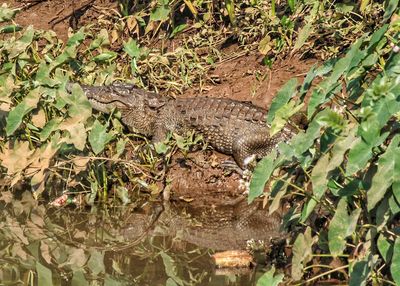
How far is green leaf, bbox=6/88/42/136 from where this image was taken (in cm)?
687

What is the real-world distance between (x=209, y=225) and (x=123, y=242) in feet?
1.92

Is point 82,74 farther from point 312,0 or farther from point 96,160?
point 312,0

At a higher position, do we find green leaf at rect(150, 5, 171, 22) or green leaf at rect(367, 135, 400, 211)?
green leaf at rect(367, 135, 400, 211)

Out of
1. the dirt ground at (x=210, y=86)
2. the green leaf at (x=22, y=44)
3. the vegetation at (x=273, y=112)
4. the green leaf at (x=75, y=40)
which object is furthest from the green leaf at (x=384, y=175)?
the green leaf at (x=22, y=44)

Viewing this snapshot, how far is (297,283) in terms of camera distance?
5.00 m

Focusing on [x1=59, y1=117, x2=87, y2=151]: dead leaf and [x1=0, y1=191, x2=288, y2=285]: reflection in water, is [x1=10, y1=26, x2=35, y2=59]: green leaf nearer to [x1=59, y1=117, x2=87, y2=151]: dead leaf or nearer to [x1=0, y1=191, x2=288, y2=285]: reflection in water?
[x1=0, y1=191, x2=288, y2=285]: reflection in water

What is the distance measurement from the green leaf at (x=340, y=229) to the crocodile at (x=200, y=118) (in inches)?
114

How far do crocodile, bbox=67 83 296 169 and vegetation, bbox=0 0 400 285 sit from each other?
165 millimetres

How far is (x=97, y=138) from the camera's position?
6.60 meters

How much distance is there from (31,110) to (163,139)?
4.52 ft

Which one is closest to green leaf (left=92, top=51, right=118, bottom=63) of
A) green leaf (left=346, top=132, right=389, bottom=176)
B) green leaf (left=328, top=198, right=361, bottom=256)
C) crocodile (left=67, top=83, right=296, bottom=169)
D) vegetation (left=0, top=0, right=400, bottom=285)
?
vegetation (left=0, top=0, right=400, bottom=285)

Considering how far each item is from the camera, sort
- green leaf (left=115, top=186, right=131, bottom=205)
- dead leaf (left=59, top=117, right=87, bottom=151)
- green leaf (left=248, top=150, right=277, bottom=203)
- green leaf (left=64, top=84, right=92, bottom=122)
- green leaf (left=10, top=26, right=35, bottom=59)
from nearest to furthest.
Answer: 1. green leaf (left=248, top=150, right=277, bottom=203)
2. dead leaf (left=59, top=117, right=87, bottom=151)
3. green leaf (left=64, top=84, right=92, bottom=122)
4. green leaf (left=115, top=186, right=131, bottom=205)
5. green leaf (left=10, top=26, right=35, bottom=59)

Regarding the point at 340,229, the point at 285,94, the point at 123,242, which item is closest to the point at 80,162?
the point at 123,242

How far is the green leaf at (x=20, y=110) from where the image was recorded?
6867mm
